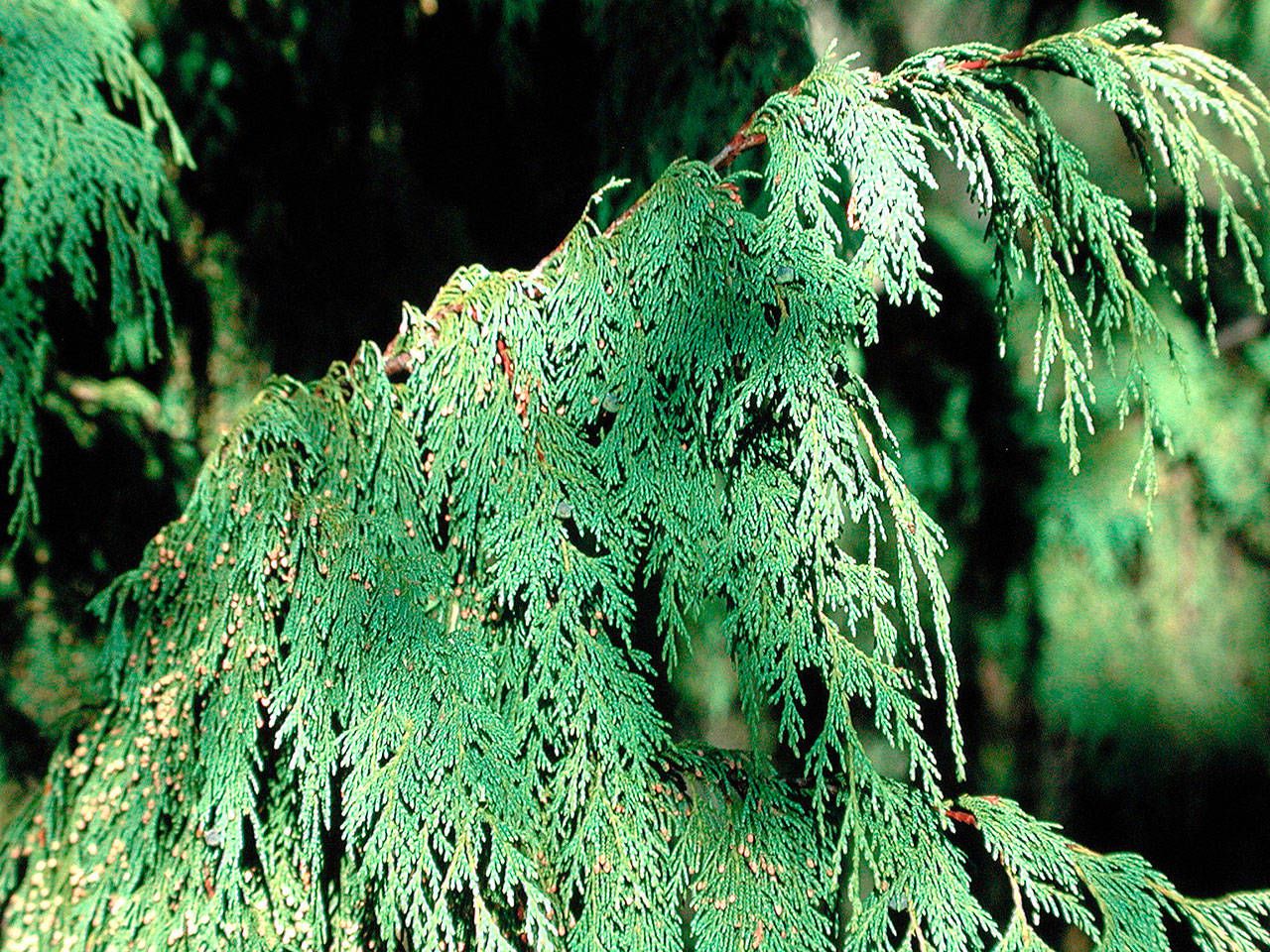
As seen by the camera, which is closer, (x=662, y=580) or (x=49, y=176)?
(x=662, y=580)

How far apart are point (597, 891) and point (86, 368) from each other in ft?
6.70

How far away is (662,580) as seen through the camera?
1.32 meters

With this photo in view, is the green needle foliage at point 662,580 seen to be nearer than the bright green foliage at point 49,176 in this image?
Yes

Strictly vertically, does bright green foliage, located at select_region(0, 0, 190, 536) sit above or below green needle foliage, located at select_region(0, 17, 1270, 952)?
above

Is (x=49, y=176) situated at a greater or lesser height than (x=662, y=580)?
greater

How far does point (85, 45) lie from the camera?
1.71 m

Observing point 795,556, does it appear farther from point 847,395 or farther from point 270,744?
point 270,744

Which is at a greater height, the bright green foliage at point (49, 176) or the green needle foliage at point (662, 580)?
the bright green foliage at point (49, 176)

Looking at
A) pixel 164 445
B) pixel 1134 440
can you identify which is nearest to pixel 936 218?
pixel 1134 440

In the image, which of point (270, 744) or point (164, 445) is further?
point (164, 445)

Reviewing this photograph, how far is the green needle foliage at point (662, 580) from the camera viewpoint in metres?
1.21

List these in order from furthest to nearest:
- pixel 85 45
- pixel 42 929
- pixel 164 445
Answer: pixel 164 445 → pixel 85 45 → pixel 42 929

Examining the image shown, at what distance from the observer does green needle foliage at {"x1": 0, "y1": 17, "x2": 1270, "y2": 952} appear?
3.95 feet

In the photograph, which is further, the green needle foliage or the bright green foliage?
the bright green foliage
